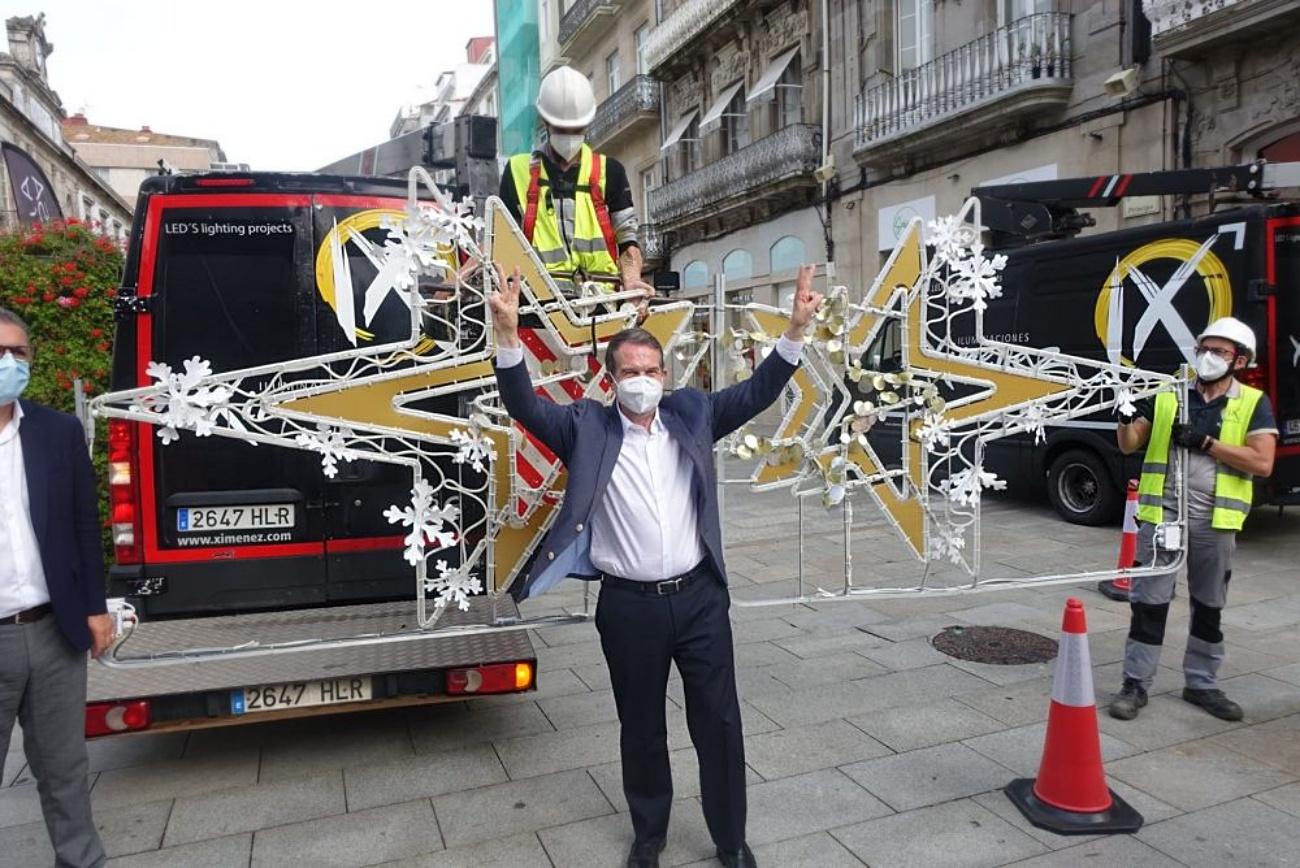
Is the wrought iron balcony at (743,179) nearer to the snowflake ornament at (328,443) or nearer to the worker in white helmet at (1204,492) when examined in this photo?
the worker in white helmet at (1204,492)

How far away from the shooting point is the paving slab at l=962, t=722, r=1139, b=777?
12.8 feet

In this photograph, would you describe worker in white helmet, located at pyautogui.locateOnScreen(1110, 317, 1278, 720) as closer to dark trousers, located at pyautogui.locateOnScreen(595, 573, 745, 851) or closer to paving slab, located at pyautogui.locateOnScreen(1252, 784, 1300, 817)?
paving slab, located at pyautogui.locateOnScreen(1252, 784, 1300, 817)

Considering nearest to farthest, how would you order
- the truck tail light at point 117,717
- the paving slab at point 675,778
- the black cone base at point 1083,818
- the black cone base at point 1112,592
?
the black cone base at point 1083,818 → the truck tail light at point 117,717 → the paving slab at point 675,778 → the black cone base at point 1112,592

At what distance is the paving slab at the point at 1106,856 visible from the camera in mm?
3123

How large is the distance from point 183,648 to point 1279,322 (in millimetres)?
8349

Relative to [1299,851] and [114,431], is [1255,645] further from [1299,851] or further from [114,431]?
[114,431]

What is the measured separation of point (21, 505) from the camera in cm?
292

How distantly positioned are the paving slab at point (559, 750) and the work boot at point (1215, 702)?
279cm

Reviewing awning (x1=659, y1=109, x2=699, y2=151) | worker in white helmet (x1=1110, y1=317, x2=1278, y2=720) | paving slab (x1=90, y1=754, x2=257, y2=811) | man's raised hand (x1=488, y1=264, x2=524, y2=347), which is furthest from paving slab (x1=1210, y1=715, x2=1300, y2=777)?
awning (x1=659, y1=109, x2=699, y2=151)

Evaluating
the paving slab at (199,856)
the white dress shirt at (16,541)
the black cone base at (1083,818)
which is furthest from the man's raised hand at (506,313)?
the black cone base at (1083,818)

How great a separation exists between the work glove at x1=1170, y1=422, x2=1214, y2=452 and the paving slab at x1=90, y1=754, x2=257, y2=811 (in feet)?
14.6

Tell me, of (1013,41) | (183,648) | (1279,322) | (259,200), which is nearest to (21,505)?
(183,648)

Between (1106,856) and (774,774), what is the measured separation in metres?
1.26

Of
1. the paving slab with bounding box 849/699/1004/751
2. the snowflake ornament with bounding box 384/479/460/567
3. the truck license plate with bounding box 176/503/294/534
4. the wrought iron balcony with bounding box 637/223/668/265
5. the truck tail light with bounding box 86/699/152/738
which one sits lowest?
the paving slab with bounding box 849/699/1004/751
